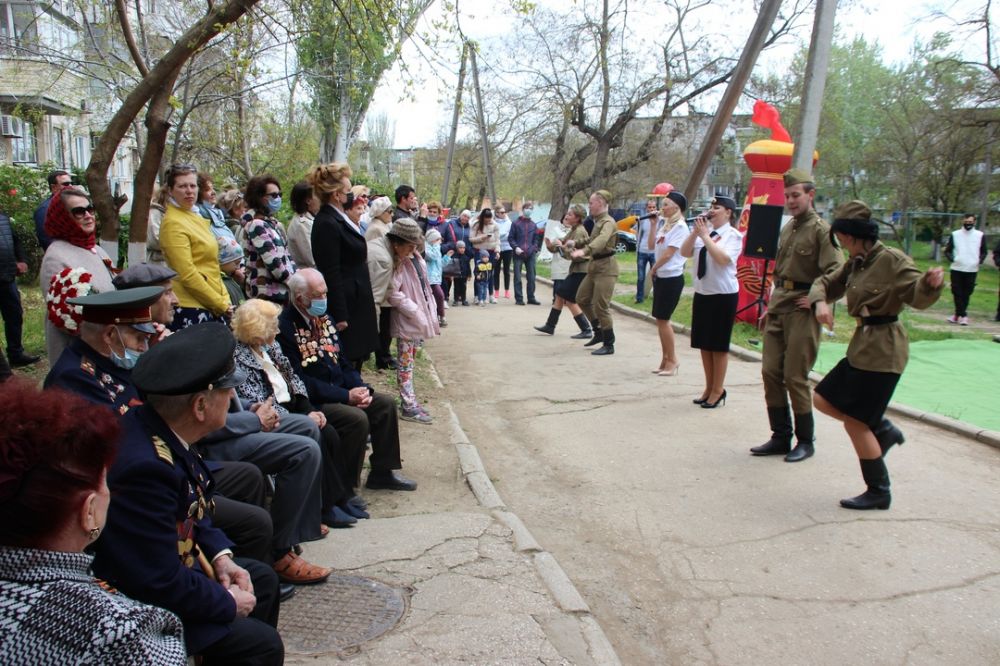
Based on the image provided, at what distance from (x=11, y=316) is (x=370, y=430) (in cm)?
485

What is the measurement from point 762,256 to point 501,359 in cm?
→ 363

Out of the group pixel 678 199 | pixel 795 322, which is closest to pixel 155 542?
pixel 795 322

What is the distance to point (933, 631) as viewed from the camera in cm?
349

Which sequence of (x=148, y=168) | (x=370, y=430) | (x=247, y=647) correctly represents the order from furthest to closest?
(x=148, y=168), (x=370, y=430), (x=247, y=647)

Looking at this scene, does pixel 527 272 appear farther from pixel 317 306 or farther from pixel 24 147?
pixel 24 147

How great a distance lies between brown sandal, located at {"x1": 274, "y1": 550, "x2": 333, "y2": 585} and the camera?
12.1 ft

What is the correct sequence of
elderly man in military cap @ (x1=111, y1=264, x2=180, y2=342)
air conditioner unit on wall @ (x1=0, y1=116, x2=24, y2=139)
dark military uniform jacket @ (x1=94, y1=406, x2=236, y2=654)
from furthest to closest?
air conditioner unit on wall @ (x1=0, y1=116, x2=24, y2=139)
elderly man in military cap @ (x1=111, y1=264, x2=180, y2=342)
dark military uniform jacket @ (x1=94, y1=406, x2=236, y2=654)

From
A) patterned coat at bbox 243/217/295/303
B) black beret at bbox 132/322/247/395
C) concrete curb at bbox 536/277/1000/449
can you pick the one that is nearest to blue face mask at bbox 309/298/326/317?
patterned coat at bbox 243/217/295/303

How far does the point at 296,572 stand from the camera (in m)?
3.69

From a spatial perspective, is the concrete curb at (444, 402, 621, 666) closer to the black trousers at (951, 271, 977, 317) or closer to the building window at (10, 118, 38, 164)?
the black trousers at (951, 271, 977, 317)

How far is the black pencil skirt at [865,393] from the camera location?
185 inches

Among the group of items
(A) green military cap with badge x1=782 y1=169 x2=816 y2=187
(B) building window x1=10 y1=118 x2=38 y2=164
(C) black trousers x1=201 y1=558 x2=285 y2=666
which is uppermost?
(B) building window x1=10 y1=118 x2=38 y2=164

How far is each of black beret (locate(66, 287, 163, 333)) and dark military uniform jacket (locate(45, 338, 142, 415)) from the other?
0.45 ft

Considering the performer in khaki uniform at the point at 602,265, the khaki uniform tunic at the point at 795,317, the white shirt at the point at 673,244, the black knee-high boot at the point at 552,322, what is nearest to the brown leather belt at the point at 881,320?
the khaki uniform tunic at the point at 795,317
